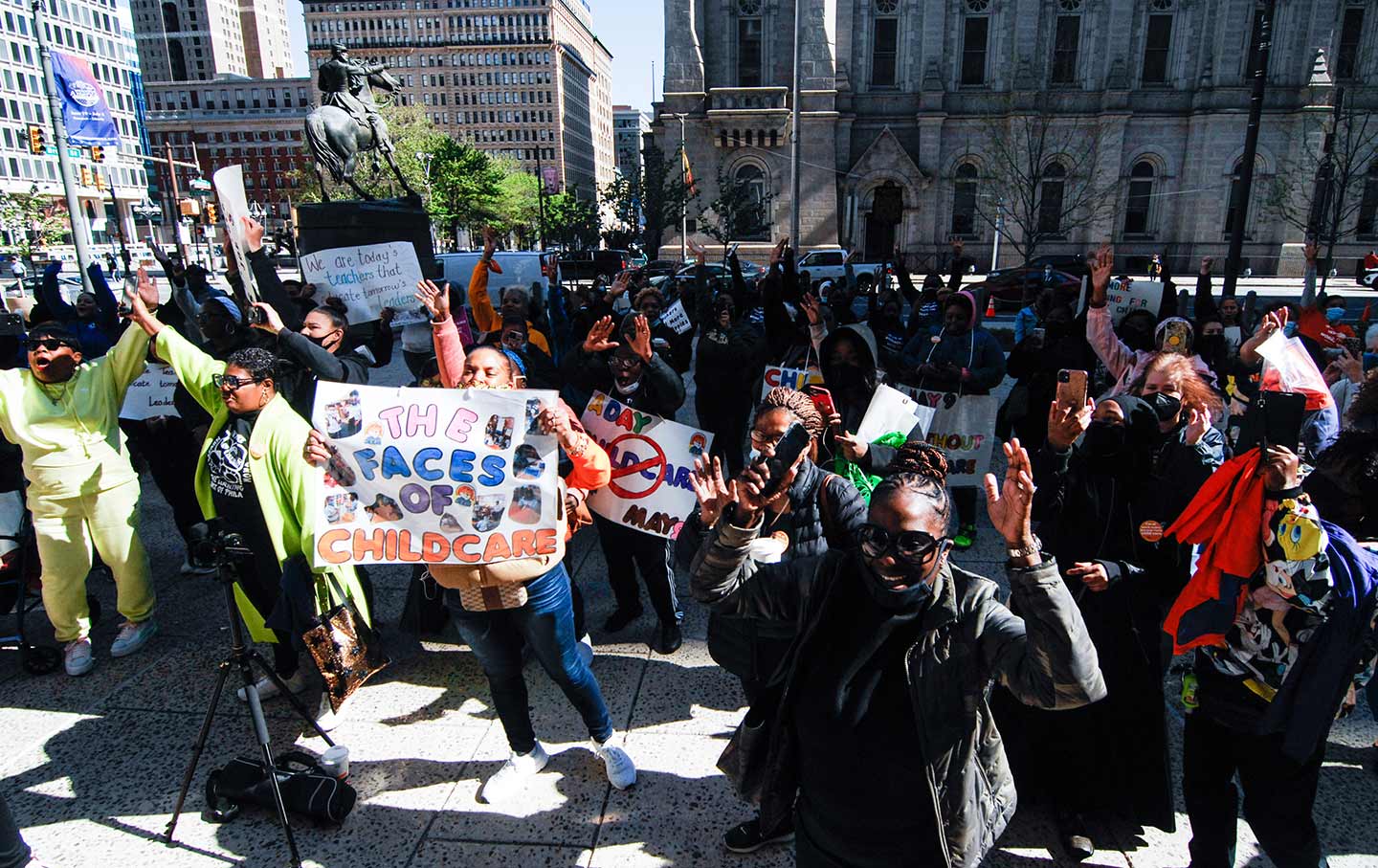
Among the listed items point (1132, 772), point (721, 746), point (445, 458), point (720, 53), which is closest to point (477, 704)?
point (721, 746)

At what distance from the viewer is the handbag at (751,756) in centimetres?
231

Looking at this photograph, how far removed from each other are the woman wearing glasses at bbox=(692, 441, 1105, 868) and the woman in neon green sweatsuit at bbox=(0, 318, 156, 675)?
3912 millimetres

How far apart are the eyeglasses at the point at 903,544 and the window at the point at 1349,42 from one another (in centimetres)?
4479

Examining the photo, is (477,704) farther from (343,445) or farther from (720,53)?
(720,53)

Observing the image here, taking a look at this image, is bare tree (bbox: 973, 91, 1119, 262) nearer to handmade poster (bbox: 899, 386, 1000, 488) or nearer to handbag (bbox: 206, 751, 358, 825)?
handmade poster (bbox: 899, 386, 1000, 488)

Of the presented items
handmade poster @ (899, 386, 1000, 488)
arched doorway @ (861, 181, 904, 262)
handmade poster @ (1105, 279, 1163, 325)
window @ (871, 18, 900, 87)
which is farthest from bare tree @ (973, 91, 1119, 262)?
handmade poster @ (899, 386, 1000, 488)

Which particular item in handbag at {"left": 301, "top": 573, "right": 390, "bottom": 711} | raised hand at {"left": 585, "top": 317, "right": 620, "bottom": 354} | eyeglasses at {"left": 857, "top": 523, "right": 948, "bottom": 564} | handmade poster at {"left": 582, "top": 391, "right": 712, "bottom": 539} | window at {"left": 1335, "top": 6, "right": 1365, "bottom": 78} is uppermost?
window at {"left": 1335, "top": 6, "right": 1365, "bottom": 78}

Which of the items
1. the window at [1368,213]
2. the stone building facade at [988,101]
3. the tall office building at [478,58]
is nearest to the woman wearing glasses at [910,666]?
the stone building facade at [988,101]

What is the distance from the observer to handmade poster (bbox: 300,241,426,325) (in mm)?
6352

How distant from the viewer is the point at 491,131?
121438mm

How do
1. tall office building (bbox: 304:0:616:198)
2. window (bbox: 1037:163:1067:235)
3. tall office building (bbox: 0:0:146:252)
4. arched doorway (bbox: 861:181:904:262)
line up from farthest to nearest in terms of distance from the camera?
tall office building (bbox: 304:0:616:198), tall office building (bbox: 0:0:146:252), arched doorway (bbox: 861:181:904:262), window (bbox: 1037:163:1067:235)

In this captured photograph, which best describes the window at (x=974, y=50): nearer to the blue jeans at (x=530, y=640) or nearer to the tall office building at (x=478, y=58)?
the blue jeans at (x=530, y=640)

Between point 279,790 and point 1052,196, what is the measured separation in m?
39.5

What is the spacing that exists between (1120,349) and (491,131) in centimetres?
12958
